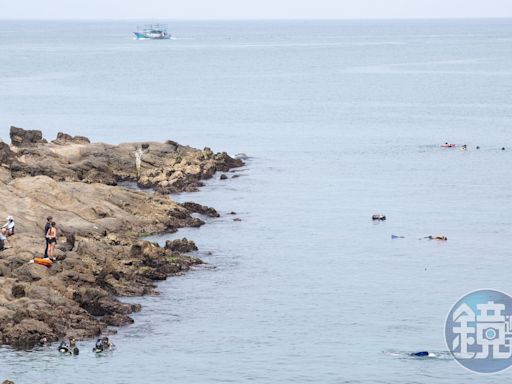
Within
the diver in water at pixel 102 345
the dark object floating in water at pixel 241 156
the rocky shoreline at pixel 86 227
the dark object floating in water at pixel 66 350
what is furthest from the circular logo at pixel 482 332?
the dark object floating in water at pixel 241 156

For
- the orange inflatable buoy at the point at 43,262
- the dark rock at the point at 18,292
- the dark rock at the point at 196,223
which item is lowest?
the dark rock at the point at 18,292

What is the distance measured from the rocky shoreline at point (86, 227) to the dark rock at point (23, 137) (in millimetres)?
102

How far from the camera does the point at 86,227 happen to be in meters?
63.4

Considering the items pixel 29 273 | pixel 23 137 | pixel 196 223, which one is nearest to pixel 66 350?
pixel 29 273

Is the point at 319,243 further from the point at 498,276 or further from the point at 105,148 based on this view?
the point at 105,148

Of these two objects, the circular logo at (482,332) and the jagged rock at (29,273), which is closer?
the circular logo at (482,332)

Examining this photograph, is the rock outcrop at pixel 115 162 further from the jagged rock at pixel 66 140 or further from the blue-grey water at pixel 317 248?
the blue-grey water at pixel 317 248

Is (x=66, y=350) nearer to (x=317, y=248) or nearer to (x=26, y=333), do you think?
(x=26, y=333)

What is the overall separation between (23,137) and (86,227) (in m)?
26.9

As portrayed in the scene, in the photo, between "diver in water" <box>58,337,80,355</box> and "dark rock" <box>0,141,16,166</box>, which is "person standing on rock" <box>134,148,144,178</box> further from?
"diver in water" <box>58,337,80,355</box>

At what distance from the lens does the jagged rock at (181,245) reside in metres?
62.9

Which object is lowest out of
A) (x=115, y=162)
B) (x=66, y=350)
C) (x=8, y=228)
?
(x=66, y=350)

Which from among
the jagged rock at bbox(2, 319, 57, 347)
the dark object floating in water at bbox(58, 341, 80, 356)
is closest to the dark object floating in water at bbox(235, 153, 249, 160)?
the jagged rock at bbox(2, 319, 57, 347)

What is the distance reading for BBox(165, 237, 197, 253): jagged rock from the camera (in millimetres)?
62928
